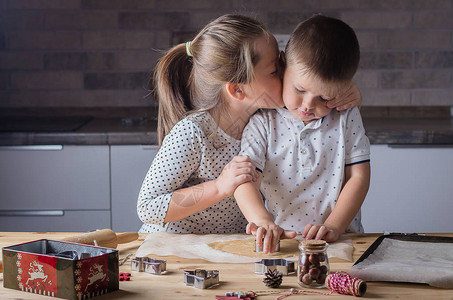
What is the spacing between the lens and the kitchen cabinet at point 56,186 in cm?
229

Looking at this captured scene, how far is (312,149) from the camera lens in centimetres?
142

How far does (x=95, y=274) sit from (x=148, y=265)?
0.42 ft

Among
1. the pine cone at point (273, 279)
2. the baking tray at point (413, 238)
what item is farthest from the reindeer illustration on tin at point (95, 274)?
the baking tray at point (413, 238)

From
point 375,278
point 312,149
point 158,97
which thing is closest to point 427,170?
point 312,149

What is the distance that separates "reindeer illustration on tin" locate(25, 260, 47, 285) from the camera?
92cm

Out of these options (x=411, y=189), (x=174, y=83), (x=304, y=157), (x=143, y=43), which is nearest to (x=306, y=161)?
(x=304, y=157)

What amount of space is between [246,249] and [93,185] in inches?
49.2

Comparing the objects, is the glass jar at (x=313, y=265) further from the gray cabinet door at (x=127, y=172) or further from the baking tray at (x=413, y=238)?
the gray cabinet door at (x=127, y=172)

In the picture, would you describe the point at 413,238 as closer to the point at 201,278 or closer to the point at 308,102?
the point at 308,102

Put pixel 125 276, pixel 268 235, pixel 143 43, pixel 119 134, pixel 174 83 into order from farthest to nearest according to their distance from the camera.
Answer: pixel 143 43
pixel 119 134
pixel 174 83
pixel 268 235
pixel 125 276

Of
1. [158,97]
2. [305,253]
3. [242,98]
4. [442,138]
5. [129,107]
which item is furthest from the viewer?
[129,107]

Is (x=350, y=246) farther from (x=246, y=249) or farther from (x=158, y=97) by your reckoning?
(x=158, y=97)

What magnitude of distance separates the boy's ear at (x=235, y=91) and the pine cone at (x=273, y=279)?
1.70 feet

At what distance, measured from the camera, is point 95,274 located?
92 centimetres
